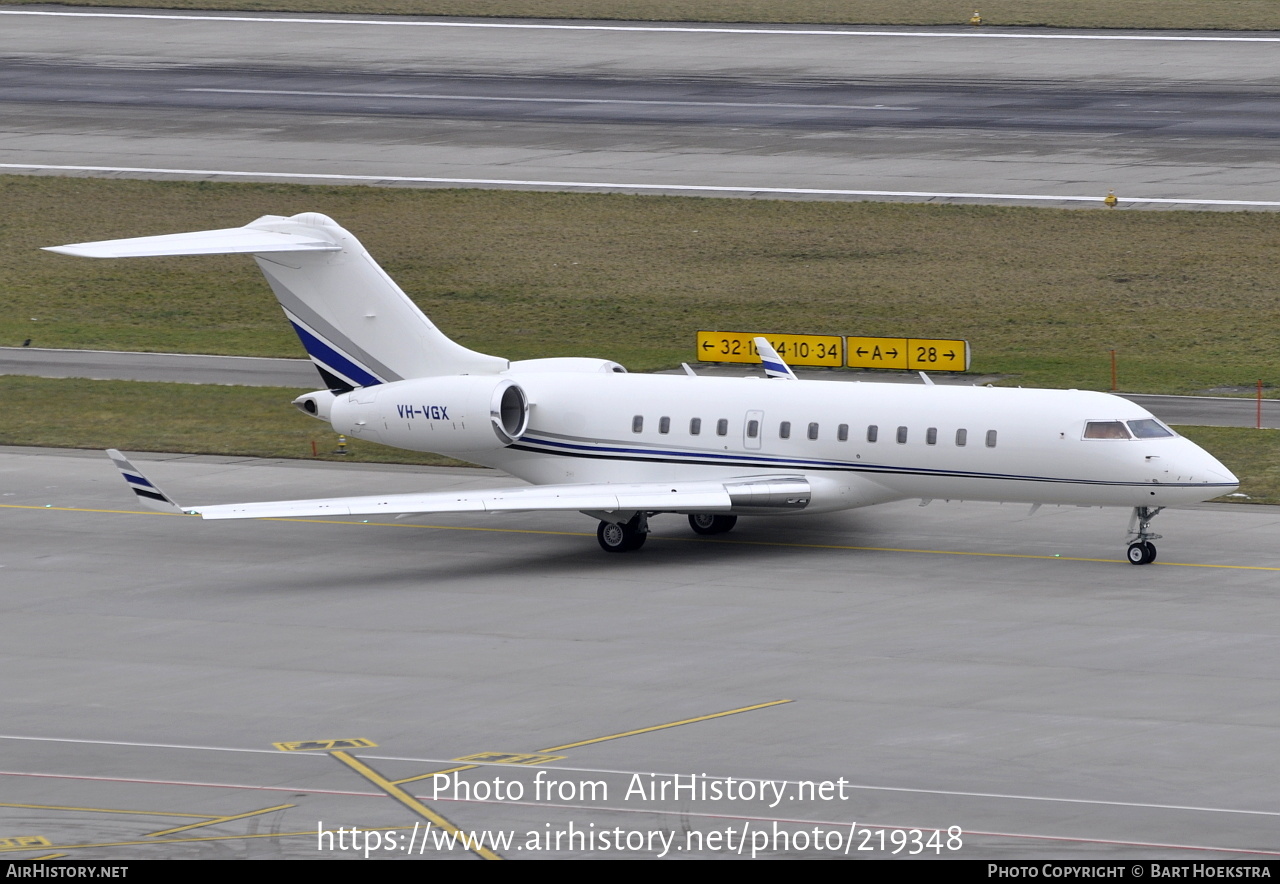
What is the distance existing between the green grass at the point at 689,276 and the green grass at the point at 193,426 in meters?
6.82

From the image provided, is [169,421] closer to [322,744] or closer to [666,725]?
[322,744]

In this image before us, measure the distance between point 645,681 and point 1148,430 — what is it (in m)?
10.7

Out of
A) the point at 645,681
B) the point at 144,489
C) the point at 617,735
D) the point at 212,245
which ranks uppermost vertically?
the point at 212,245

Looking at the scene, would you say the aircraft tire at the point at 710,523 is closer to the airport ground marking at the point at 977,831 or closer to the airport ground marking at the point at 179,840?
the airport ground marking at the point at 977,831

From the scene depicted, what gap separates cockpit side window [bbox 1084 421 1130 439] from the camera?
3281 centimetres

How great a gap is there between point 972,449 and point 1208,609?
16.5 ft

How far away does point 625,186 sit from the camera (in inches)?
2768

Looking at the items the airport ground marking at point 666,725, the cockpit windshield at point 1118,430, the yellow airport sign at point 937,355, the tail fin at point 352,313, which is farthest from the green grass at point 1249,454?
the airport ground marking at point 666,725

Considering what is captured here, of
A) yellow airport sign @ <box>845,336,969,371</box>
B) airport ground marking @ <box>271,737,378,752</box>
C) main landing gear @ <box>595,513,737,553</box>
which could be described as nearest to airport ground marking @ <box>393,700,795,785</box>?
airport ground marking @ <box>271,737,378,752</box>

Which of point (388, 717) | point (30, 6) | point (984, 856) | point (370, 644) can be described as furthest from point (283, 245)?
point (30, 6)

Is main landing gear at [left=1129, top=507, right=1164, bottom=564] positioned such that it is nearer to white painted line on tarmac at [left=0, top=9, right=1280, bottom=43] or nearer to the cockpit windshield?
the cockpit windshield

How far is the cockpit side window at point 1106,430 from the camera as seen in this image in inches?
1292

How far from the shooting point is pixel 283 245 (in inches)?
1473

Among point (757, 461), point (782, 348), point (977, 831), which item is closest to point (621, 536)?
point (757, 461)
